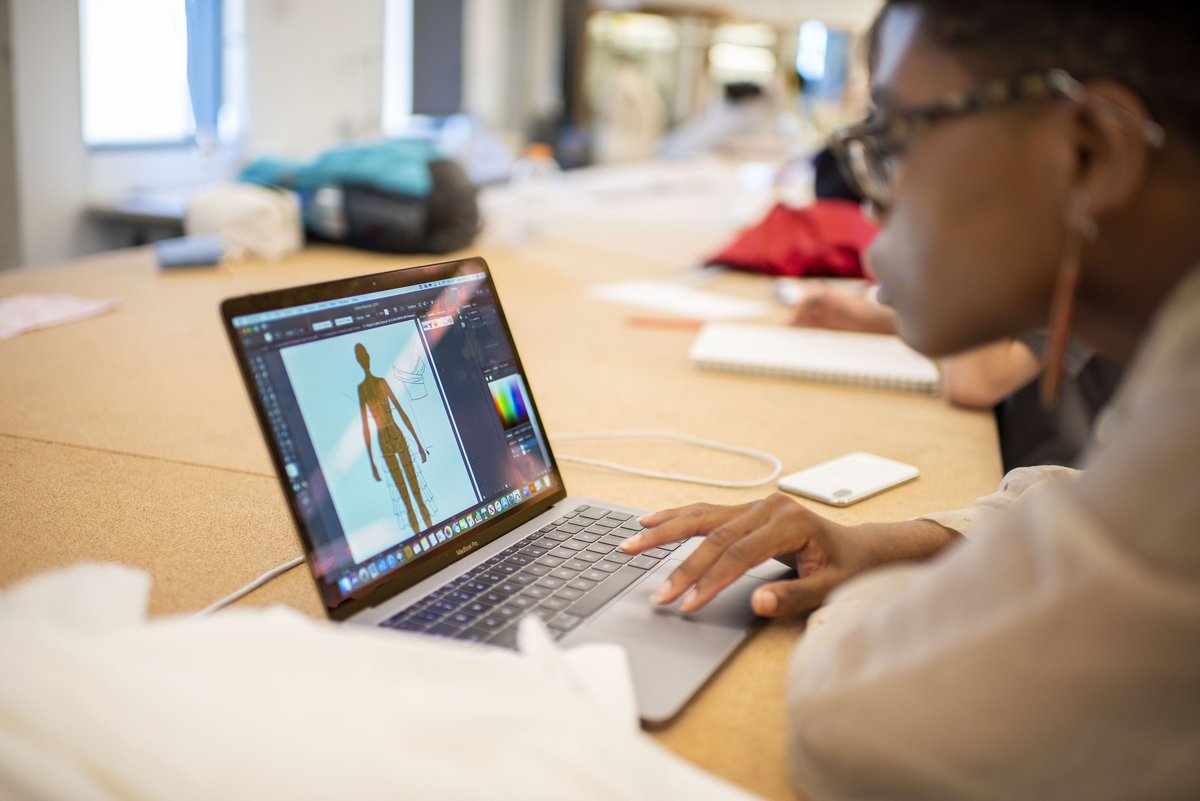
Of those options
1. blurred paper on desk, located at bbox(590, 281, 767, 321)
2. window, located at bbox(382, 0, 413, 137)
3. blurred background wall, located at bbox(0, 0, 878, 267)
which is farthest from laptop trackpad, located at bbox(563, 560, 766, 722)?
window, located at bbox(382, 0, 413, 137)

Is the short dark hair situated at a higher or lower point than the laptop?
higher

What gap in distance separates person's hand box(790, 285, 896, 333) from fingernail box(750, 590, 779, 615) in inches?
43.3

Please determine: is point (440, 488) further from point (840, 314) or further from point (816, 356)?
point (840, 314)

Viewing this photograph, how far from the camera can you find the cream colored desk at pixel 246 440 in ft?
2.63

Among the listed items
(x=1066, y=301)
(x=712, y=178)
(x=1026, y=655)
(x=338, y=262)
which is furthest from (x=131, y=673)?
(x=712, y=178)


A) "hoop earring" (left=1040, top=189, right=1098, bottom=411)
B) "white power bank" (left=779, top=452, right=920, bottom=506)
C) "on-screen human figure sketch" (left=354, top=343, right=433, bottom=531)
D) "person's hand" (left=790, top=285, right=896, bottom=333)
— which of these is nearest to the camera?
"hoop earring" (left=1040, top=189, right=1098, bottom=411)

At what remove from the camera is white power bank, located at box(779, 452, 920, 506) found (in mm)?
1078

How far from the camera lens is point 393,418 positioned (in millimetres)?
801

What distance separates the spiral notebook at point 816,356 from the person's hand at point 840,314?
0.02 m

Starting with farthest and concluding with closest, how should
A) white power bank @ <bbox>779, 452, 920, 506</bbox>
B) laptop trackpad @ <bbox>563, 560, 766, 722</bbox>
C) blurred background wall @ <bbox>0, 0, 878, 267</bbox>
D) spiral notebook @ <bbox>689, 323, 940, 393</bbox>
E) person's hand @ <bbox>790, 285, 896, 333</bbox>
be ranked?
blurred background wall @ <bbox>0, 0, 878, 267</bbox>, person's hand @ <bbox>790, 285, 896, 333</bbox>, spiral notebook @ <bbox>689, 323, 940, 393</bbox>, white power bank @ <bbox>779, 452, 920, 506</bbox>, laptop trackpad @ <bbox>563, 560, 766, 722</bbox>

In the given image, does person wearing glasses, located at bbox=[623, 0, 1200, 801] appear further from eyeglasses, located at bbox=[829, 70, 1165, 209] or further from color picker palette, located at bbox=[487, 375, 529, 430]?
color picker palette, located at bbox=[487, 375, 529, 430]

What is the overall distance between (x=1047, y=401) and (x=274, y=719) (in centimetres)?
44

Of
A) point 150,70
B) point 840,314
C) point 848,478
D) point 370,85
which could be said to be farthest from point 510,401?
point 370,85

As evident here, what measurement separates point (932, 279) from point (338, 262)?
1913mm
